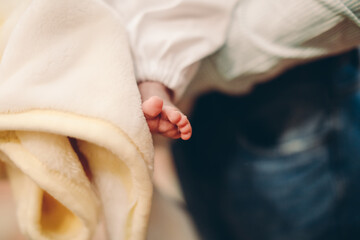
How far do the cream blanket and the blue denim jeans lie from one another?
0.71 feet

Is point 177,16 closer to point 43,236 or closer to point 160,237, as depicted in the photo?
point 43,236

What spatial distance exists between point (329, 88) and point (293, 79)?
5cm

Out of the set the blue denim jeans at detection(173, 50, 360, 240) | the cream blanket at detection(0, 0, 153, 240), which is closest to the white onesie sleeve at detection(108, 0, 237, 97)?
the cream blanket at detection(0, 0, 153, 240)

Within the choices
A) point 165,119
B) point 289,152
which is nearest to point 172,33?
point 165,119

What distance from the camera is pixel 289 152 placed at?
0.40 metres

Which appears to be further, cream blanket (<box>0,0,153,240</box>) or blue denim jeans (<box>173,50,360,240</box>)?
blue denim jeans (<box>173,50,360,240</box>)

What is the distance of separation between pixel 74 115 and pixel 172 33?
0.13 metres

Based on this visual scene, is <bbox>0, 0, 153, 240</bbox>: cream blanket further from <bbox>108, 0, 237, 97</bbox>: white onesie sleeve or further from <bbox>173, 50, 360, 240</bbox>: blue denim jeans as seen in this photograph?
<bbox>173, 50, 360, 240</bbox>: blue denim jeans

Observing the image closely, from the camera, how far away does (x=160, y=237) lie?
67cm

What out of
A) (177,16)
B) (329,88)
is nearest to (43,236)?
(177,16)

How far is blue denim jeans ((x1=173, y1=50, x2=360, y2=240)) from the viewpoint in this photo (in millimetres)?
385

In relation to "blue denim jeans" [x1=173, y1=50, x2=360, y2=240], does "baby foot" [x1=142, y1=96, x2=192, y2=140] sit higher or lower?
higher

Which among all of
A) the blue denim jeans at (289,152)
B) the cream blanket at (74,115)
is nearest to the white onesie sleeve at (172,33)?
the cream blanket at (74,115)

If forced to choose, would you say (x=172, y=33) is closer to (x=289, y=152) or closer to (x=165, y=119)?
(x=165, y=119)
